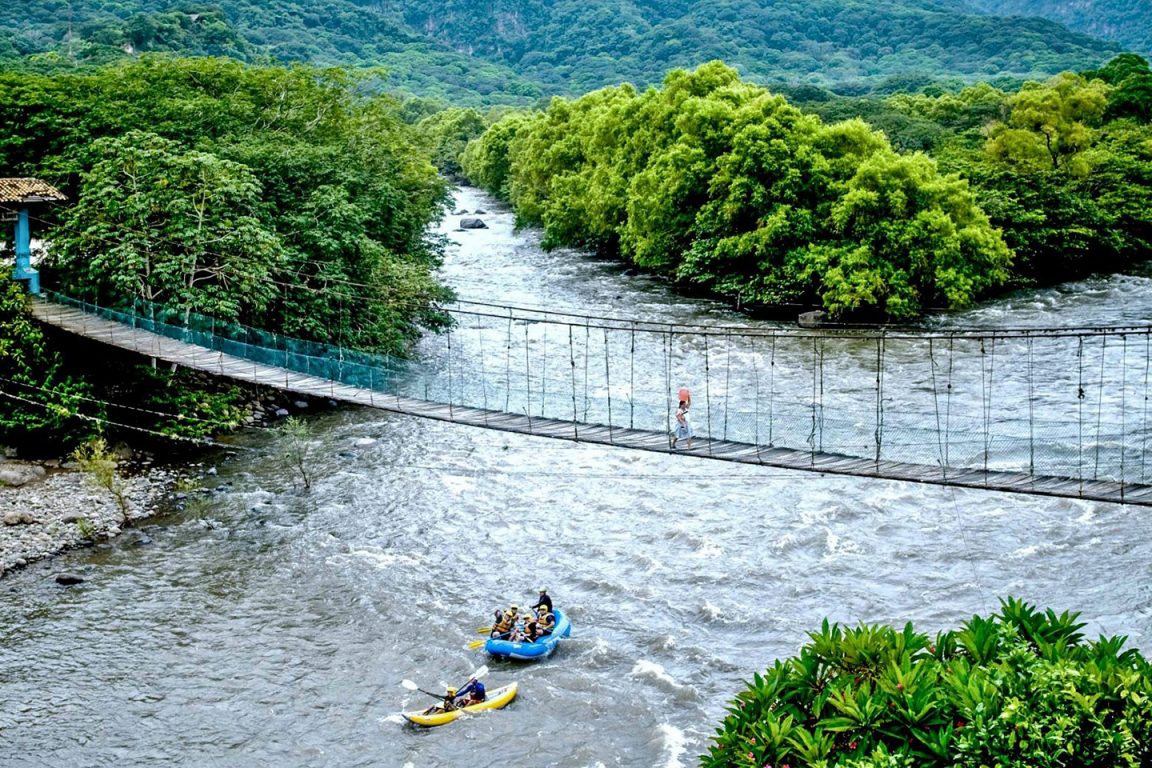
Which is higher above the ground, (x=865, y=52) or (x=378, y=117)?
(x=865, y=52)

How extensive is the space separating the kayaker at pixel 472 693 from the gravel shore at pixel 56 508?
9.43 meters

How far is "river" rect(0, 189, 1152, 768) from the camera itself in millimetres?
15680

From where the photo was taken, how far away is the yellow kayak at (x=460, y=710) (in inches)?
618

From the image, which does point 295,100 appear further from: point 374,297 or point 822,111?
point 822,111

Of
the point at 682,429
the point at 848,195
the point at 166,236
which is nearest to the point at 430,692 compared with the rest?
the point at 682,429

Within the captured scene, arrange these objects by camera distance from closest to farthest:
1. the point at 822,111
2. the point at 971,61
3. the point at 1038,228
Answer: the point at 1038,228 → the point at 822,111 → the point at 971,61

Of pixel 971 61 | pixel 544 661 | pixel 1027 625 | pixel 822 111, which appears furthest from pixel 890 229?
pixel 971 61

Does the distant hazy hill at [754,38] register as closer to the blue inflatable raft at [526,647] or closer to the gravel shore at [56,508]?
the gravel shore at [56,508]

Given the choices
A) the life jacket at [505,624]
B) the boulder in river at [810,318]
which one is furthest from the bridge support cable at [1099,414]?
the life jacket at [505,624]

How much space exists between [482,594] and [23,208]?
15.8 m

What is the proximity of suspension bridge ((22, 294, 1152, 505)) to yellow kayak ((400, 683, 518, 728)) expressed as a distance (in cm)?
447

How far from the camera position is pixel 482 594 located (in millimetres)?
19609

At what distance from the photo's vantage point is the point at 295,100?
37.1 meters

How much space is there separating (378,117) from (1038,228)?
24508 millimetres
